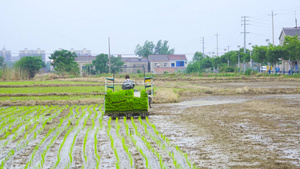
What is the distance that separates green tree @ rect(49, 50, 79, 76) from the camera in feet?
202

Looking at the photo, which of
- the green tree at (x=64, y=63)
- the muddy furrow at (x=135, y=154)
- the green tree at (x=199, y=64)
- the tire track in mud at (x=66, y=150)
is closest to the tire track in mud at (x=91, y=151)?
the tire track in mud at (x=66, y=150)

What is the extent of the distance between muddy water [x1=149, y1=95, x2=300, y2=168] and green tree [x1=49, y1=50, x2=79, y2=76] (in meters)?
49.2

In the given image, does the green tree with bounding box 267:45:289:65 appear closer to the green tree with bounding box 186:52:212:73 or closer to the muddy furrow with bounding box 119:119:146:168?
the green tree with bounding box 186:52:212:73

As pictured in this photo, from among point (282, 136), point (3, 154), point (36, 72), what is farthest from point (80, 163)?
point (36, 72)

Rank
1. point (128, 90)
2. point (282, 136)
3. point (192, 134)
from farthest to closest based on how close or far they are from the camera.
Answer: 1. point (128, 90)
2. point (192, 134)
3. point (282, 136)

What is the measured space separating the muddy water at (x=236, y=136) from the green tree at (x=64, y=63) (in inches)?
1937

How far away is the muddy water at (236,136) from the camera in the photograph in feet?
21.2

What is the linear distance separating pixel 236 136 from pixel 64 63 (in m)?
57.1

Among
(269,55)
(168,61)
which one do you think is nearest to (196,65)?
(168,61)

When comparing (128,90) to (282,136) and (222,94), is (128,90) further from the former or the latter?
(222,94)

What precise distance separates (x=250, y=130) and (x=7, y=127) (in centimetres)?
690

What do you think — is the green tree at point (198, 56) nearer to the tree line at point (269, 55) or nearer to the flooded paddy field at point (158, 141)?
the tree line at point (269, 55)

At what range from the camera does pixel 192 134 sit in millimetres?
9398

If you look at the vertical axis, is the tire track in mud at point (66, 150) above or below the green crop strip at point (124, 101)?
below
